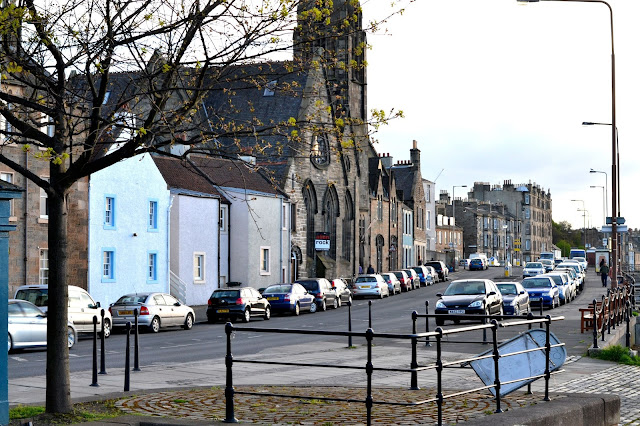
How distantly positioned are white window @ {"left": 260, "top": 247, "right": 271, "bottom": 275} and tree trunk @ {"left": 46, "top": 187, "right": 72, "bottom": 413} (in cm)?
4656

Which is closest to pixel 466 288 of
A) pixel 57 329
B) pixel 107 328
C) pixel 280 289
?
pixel 280 289

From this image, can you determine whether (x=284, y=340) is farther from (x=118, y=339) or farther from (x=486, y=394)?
(x=486, y=394)

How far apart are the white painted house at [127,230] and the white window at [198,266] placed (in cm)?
368

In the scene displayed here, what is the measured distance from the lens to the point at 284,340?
27062mm

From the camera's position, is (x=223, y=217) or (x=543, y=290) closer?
(x=543, y=290)

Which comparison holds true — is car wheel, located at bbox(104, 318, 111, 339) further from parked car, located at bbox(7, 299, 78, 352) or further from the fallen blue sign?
the fallen blue sign

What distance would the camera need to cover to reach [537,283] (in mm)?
44406

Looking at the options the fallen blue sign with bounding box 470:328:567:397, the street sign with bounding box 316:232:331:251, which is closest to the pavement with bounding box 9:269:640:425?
the fallen blue sign with bounding box 470:328:567:397

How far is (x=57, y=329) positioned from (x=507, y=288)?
28142 mm

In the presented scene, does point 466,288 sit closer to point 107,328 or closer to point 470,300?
point 470,300

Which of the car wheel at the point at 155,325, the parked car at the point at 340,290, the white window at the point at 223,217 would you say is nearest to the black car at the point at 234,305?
the car wheel at the point at 155,325

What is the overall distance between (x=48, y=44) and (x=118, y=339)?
19.2m

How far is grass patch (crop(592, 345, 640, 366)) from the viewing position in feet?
67.4

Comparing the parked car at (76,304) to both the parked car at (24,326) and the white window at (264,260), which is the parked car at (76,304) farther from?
the white window at (264,260)
